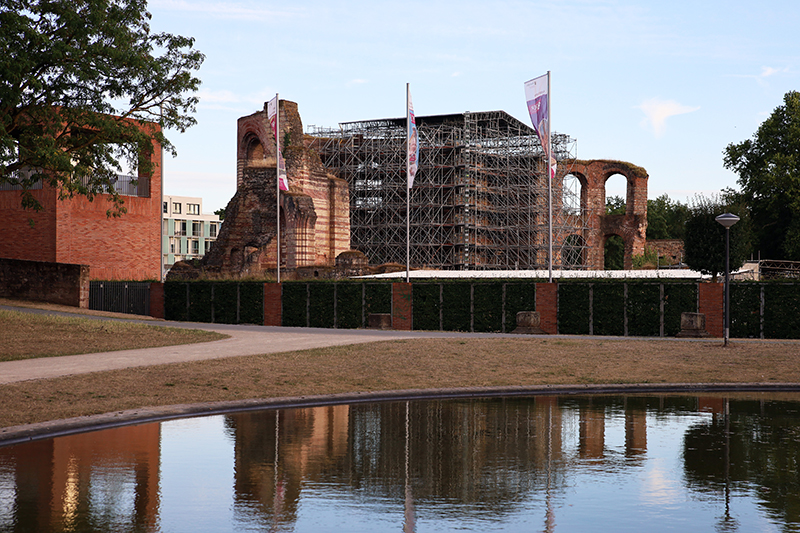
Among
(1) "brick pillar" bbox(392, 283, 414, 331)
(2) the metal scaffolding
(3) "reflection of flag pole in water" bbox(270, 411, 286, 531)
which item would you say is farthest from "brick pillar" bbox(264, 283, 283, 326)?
(3) "reflection of flag pole in water" bbox(270, 411, 286, 531)

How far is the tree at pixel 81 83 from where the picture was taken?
21312 mm

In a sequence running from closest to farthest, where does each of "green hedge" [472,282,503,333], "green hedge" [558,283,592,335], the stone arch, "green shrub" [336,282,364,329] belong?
"green hedge" [558,283,592,335] → "green hedge" [472,282,503,333] → "green shrub" [336,282,364,329] → the stone arch

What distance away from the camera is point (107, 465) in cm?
801

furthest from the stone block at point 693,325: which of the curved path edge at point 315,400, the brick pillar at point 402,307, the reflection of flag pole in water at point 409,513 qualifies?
the reflection of flag pole in water at point 409,513

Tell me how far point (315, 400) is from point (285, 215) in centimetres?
3281

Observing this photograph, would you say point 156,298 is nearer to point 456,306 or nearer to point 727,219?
point 456,306

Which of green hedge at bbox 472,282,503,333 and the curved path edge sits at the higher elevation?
green hedge at bbox 472,282,503,333

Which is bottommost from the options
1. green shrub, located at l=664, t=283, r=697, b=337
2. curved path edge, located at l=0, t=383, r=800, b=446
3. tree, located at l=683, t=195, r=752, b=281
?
curved path edge, located at l=0, t=383, r=800, b=446

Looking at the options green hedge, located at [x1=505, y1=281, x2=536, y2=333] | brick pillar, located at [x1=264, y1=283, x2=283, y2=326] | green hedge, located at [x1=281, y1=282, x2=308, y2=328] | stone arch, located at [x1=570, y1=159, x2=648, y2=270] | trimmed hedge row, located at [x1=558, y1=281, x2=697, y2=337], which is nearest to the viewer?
trimmed hedge row, located at [x1=558, y1=281, x2=697, y2=337]

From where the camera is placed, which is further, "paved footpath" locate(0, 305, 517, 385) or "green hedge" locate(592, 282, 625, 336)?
"green hedge" locate(592, 282, 625, 336)

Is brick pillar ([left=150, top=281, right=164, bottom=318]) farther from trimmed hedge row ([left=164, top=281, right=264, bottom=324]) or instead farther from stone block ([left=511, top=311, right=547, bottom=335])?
stone block ([left=511, top=311, right=547, bottom=335])

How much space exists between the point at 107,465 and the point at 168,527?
8.07ft

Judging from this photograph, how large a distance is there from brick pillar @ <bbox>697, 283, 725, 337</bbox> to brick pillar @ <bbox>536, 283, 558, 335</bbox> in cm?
459

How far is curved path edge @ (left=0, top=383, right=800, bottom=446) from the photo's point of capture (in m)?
9.88
